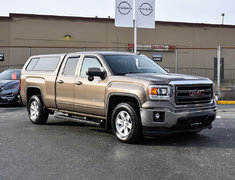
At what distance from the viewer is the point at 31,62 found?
9.22 m

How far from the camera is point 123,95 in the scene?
20.6 feet

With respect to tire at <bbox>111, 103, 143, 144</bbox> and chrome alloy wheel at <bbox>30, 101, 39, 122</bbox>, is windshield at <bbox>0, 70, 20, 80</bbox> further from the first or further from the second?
tire at <bbox>111, 103, 143, 144</bbox>

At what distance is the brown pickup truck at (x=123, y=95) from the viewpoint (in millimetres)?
5863

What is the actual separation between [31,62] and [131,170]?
5.63 m

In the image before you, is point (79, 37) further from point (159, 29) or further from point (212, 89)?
point (212, 89)

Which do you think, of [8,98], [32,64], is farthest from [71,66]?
[8,98]

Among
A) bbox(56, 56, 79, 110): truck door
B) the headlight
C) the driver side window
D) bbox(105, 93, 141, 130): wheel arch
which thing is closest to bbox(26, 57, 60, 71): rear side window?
bbox(56, 56, 79, 110): truck door

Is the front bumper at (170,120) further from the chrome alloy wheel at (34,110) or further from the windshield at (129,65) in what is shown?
the chrome alloy wheel at (34,110)

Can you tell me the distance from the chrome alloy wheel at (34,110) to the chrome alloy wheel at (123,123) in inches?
120

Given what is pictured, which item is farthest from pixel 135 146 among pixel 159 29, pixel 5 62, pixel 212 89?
pixel 159 29

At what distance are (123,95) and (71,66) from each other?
200cm

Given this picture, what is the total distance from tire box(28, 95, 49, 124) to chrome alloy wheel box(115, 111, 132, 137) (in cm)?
285

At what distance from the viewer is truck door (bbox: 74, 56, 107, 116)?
22.2 ft

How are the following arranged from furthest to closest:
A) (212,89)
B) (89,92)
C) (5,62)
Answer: (5,62)
(89,92)
(212,89)
